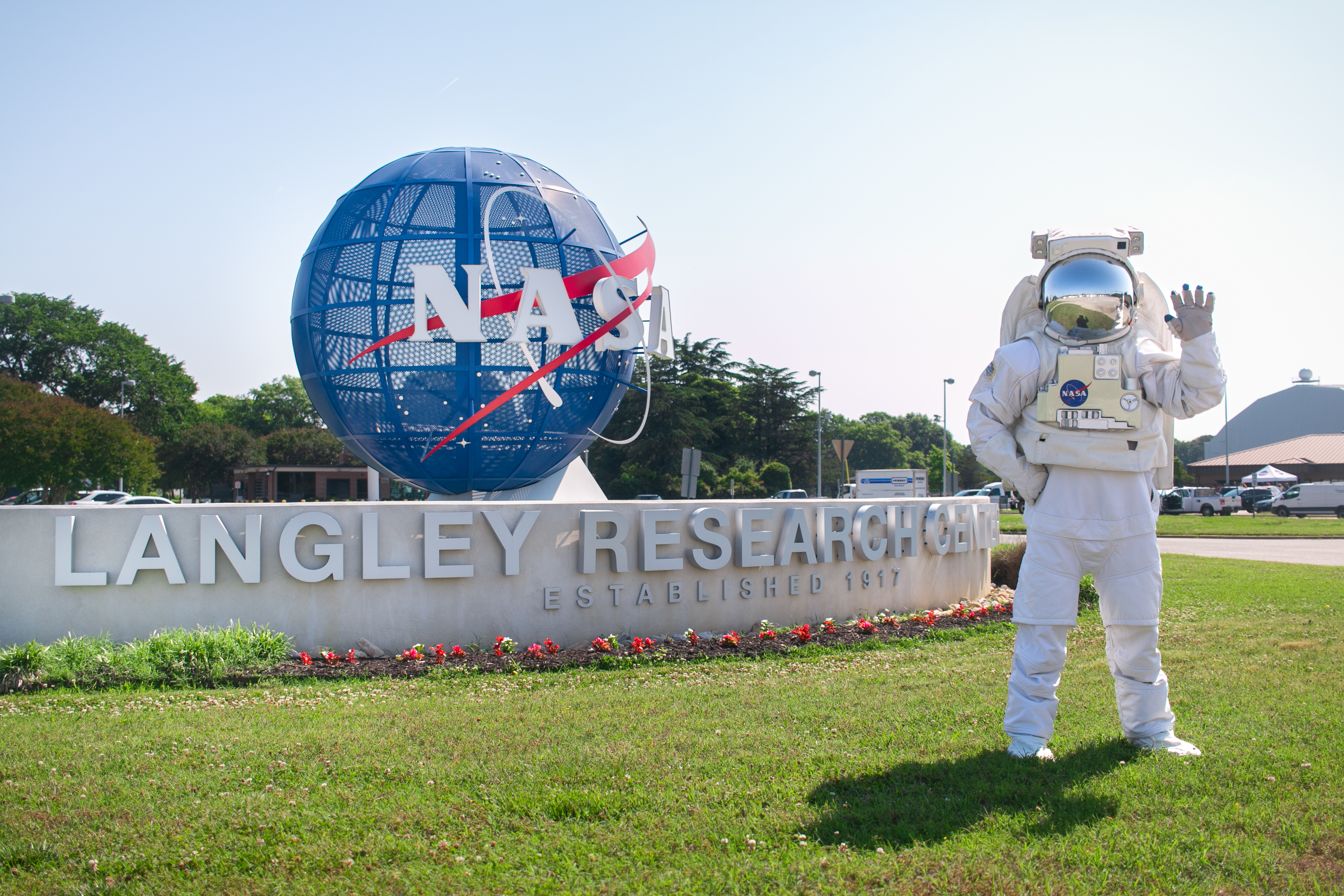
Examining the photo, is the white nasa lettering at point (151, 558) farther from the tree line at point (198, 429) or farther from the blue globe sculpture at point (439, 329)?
the tree line at point (198, 429)

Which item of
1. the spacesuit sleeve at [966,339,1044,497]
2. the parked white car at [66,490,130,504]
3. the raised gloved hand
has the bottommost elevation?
the parked white car at [66,490,130,504]

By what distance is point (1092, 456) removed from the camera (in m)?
4.88

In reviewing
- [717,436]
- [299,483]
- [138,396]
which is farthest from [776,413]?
[138,396]

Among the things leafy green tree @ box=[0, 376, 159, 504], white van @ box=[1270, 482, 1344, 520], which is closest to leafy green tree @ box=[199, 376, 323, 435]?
leafy green tree @ box=[0, 376, 159, 504]

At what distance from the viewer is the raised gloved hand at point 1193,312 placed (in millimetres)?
4723

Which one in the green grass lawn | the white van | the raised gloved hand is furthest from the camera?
the white van

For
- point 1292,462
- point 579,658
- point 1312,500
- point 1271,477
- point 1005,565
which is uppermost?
point 1292,462

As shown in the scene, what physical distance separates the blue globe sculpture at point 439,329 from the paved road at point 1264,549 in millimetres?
10586

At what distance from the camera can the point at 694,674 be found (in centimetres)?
749

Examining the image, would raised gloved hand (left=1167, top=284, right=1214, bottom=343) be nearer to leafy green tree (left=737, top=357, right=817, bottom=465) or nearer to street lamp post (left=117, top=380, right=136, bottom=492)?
leafy green tree (left=737, top=357, right=817, bottom=465)

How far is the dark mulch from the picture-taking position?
745 cm

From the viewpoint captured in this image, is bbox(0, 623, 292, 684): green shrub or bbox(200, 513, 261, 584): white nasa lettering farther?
bbox(200, 513, 261, 584): white nasa lettering

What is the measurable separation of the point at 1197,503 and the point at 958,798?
4328 centimetres

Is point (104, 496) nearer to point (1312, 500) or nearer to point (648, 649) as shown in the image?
point (648, 649)
